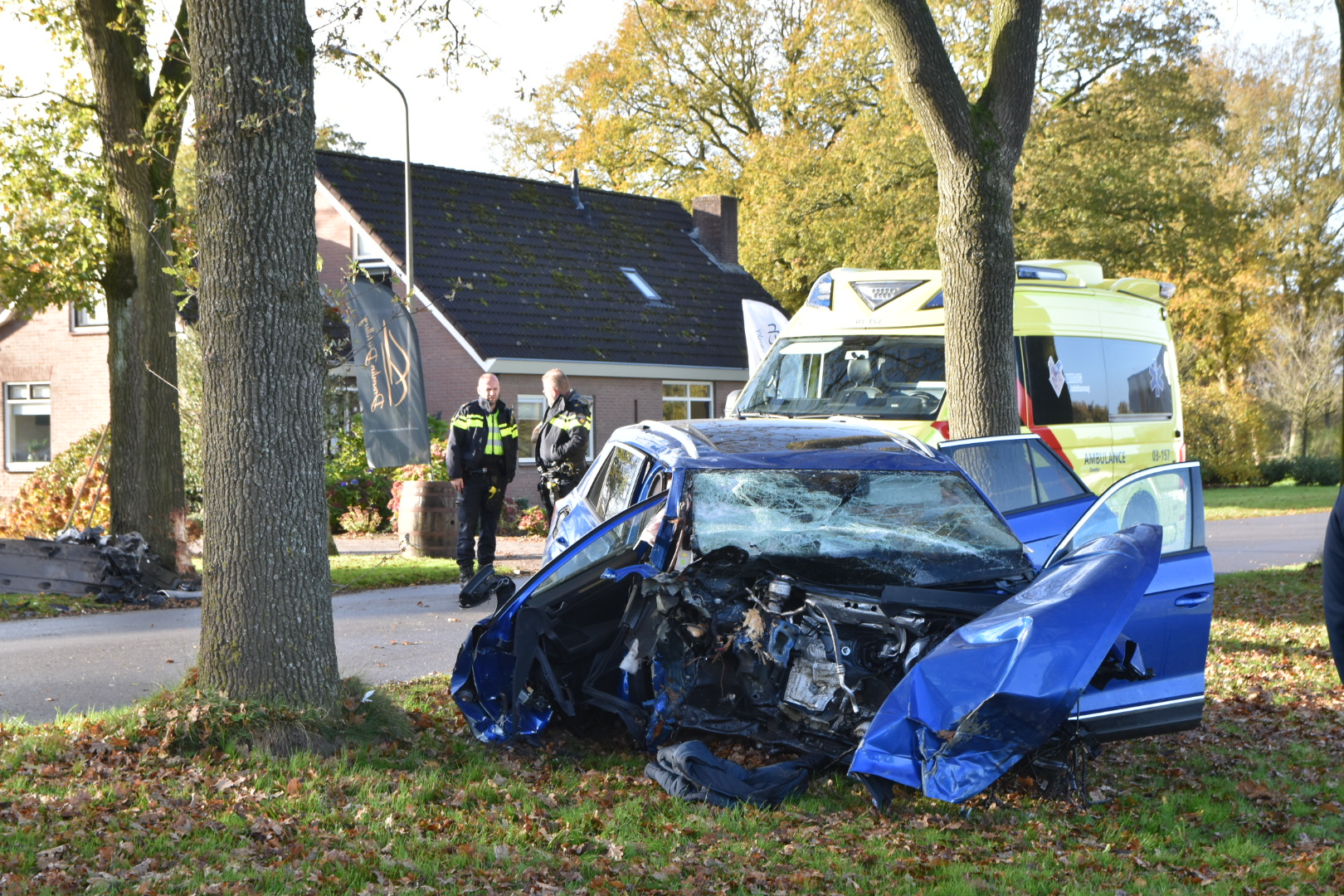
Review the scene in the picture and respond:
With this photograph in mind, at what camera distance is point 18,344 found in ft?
96.4

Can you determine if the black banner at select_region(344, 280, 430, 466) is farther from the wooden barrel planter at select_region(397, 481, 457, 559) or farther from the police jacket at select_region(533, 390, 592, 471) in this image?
the police jacket at select_region(533, 390, 592, 471)

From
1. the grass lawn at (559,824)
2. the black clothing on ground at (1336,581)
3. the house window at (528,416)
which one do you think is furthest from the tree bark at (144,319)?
the black clothing on ground at (1336,581)

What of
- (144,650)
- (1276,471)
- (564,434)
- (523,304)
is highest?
(523,304)

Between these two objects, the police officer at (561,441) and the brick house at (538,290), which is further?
the brick house at (538,290)

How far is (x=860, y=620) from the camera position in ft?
18.1

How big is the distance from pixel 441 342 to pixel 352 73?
55.9 feet

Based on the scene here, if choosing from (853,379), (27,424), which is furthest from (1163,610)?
(27,424)

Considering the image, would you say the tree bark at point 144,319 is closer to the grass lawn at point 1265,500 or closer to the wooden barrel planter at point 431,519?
the wooden barrel planter at point 431,519

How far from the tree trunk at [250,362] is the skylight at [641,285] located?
20893 millimetres

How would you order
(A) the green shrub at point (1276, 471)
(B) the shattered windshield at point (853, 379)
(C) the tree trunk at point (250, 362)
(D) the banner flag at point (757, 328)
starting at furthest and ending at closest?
1. (A) the green shrub at point (1276, 471)
2. (D) the banner flag at point (757, 328)
3. (B) the shattered windshield at point (853, 379)
4. (C) the tree trunk at point (250, 362)

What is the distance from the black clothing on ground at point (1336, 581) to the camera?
3.64 m

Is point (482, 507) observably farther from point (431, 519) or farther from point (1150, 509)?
point (1150, 509)

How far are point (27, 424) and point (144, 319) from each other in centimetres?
1914

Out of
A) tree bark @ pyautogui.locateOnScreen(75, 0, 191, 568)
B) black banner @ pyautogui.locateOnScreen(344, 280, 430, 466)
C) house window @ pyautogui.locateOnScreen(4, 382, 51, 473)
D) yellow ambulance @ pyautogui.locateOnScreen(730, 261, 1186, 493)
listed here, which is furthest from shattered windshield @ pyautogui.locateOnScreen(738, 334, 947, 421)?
house window @ pyautogui.locateOnScreen(4, 382, 51, 473)
